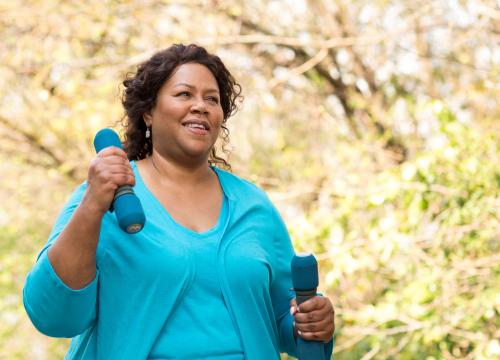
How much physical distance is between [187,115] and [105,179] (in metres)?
0.50

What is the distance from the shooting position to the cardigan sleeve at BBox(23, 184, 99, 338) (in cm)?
192

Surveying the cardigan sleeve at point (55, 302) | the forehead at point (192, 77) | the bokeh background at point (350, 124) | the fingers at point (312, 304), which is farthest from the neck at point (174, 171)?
the bokeh background at point (350, 124)

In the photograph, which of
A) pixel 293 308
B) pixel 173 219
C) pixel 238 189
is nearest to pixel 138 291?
pixel 173 219

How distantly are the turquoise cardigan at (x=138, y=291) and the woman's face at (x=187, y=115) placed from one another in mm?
170

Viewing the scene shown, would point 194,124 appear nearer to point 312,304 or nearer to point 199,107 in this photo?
point 199,107

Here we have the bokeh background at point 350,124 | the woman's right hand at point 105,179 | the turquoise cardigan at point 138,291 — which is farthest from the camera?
the bokeh background at point 350,124

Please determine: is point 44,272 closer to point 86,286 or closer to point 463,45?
point 86,286

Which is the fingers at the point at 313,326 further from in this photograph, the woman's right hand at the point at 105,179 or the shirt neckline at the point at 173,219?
the woman's right hand at the point at 105,179

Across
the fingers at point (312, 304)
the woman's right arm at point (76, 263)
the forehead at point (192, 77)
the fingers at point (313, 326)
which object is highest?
the forehead at point (192, 77)

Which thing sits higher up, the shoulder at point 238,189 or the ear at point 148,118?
the ear at point 148,118

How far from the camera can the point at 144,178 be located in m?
2.27

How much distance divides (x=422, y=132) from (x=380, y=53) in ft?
1.91

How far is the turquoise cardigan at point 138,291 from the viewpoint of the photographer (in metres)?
1.97

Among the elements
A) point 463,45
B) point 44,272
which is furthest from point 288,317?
point 463,45
